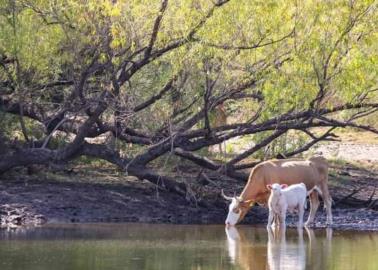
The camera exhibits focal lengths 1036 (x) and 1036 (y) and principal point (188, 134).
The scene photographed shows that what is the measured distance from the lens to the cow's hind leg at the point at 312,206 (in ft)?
65.1

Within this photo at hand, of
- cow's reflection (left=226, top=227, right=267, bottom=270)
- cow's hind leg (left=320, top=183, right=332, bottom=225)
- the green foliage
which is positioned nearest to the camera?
cow's reflection (left=226, top=227, right=267, bottom=270)

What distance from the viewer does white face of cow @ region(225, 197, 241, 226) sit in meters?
19.2

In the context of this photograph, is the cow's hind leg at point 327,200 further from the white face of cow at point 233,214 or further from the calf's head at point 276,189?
the white face of cow at point 233,214

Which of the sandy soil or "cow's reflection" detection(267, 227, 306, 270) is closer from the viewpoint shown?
"cow's reflection" detection(267, 227, 306, 270)

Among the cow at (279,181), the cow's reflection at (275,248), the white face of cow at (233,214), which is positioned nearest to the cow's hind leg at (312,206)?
the cow at (279,181)

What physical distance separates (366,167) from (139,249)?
39.0 feet

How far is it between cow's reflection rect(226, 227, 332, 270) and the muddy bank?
1.73 metres

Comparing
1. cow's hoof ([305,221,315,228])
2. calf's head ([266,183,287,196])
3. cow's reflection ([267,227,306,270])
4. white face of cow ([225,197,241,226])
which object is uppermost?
calf's head ([266,183,287,196])

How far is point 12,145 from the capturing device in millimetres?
21547

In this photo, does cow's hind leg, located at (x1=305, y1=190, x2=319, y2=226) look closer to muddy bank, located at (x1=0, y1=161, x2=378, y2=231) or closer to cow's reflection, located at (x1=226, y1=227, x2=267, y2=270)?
muddy bank, located at (x1=0, y1=161, x2=378, y2=231)

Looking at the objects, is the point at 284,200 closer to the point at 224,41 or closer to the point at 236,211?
the point at 236,211

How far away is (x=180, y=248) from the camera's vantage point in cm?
1545

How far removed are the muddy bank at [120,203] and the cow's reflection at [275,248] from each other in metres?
1.73

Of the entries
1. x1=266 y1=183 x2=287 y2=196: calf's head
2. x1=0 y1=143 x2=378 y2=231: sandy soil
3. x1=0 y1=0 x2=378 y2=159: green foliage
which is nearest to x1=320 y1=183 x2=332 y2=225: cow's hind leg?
x1=0 y1=143 x2=378 y2=231: sandy soil
